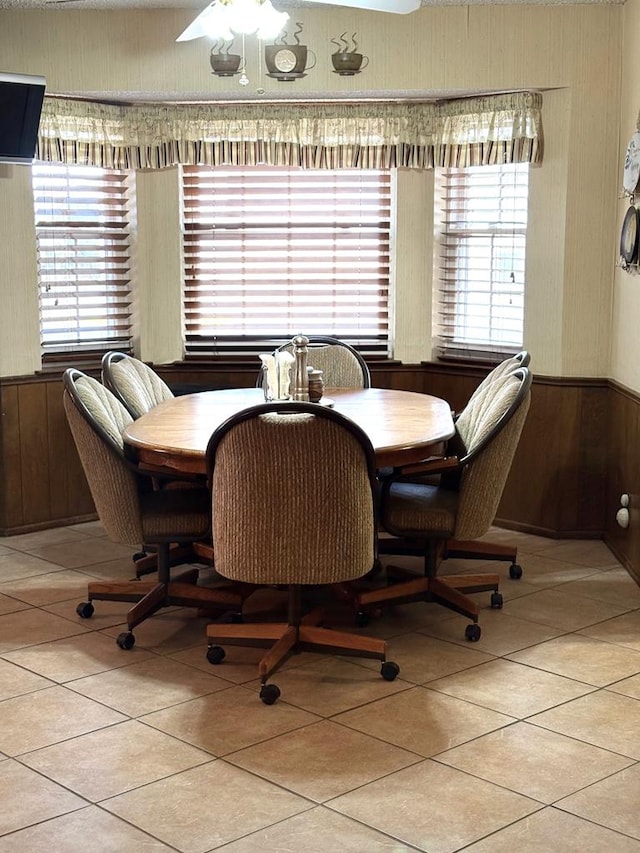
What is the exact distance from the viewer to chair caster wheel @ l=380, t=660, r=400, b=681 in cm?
341

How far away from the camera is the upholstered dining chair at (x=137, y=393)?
444cm

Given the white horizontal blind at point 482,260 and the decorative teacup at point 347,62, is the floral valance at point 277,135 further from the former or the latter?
the decorative teacup at point 347,62

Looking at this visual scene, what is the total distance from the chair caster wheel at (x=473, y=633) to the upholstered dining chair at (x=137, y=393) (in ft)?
3.60

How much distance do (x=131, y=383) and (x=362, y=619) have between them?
1438 mm

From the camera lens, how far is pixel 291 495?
3221 mm

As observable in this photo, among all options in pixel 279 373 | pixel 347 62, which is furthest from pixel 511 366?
pixel 347 62

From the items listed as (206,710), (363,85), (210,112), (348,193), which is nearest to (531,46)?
(363,85)

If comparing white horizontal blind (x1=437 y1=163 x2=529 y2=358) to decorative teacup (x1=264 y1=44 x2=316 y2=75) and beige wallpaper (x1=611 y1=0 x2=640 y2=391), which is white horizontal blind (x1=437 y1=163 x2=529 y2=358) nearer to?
beige wallpaper (x1=611 y1=0 x2=640 y2=391)

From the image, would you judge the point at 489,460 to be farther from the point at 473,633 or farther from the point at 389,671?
the point at 389,671

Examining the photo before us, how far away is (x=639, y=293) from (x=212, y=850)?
306 centimetres

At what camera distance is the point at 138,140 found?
218 inches

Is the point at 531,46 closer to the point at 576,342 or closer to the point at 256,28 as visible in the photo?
the point at 576,342

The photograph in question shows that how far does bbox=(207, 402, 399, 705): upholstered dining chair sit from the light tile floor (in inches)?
9.1

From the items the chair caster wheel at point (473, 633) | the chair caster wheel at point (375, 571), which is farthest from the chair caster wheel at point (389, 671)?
the chair caster wheel at point (375, 571)
